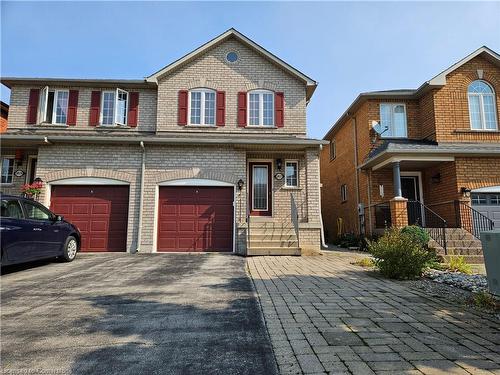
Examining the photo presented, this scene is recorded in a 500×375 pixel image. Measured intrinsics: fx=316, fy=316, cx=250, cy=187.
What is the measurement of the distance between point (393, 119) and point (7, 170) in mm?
16411

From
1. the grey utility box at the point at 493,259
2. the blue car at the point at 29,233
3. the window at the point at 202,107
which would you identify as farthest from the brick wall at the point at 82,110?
the grey utility box at the point at 493,259

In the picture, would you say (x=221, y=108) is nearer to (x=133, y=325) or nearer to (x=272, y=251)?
(x=272, y=251)

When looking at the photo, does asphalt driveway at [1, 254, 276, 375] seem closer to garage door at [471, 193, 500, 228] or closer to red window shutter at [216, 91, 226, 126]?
red window shutter at [216, 91, 226, 126]

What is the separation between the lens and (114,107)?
43.4 ft

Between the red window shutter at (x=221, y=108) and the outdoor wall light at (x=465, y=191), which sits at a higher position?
the red window shutter at (x=221, y=108)

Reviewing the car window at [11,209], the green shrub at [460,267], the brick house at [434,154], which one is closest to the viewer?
the car window at [11,209]

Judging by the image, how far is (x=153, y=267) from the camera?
791 cm

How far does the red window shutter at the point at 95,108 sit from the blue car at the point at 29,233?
6.06 metres

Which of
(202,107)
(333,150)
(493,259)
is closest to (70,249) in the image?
(202,107)

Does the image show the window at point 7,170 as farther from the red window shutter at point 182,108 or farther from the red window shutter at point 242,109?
the red window shutter at point 242,109

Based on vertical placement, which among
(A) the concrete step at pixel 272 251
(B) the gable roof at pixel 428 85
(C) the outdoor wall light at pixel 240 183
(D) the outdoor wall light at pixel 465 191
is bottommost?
(A) the concrete step at pixel 272 251

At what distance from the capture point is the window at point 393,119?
14.2 m

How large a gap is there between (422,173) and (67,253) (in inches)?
553

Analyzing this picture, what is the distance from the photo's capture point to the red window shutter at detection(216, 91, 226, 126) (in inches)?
515
